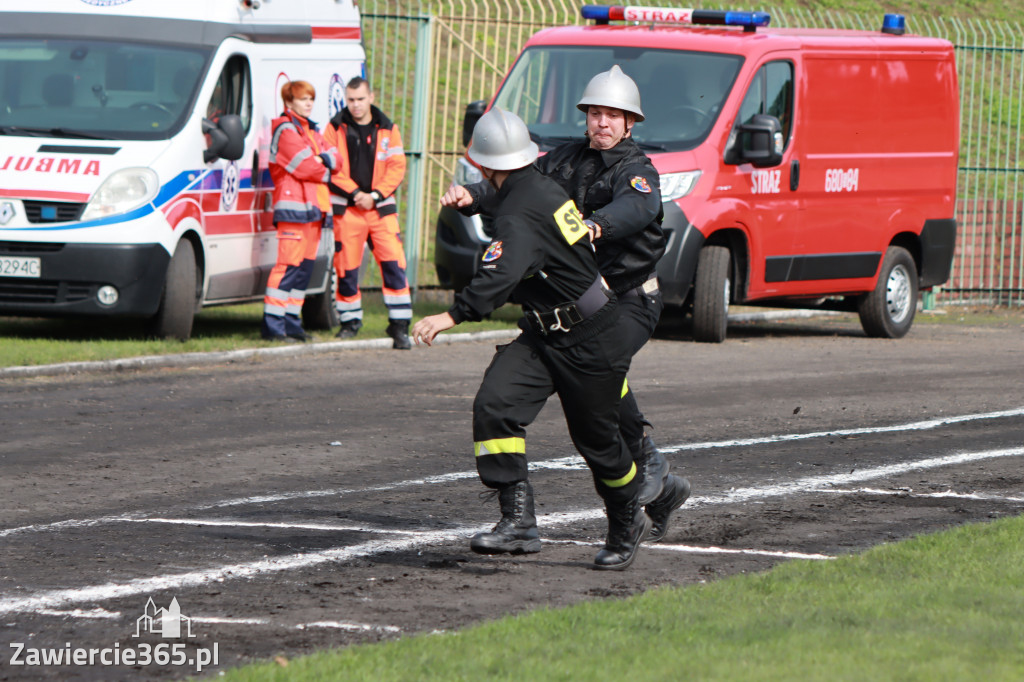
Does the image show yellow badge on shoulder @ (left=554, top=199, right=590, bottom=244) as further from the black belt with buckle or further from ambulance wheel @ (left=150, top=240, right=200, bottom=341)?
ambulance wheel @ (left=150, top=240, right=200, bottom=341)

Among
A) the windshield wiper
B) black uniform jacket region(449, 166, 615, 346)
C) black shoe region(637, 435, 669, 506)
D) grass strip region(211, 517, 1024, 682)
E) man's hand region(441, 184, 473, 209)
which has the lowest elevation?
grass strip region(211, 517, 1024, 682)

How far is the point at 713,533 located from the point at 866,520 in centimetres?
71

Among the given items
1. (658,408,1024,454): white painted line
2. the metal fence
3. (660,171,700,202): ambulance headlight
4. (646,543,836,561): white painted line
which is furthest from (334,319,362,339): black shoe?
(646,543,836,561): white painted line

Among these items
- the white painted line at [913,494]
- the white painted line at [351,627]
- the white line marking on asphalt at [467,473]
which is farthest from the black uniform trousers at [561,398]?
the white painted line at [913,494]

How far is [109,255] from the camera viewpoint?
12648 millimetres

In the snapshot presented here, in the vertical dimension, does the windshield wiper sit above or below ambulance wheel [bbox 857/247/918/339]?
above

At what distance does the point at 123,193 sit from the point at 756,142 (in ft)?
17.5

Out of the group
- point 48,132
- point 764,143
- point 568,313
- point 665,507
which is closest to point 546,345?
point 568,313

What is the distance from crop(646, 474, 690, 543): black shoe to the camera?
671cm

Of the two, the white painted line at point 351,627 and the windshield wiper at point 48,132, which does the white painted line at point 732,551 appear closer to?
the white painted line at point 351,627

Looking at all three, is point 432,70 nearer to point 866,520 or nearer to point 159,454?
point 159,454

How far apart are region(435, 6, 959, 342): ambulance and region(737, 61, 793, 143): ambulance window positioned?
0.5 inches

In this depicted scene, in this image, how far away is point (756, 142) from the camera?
14.5 m

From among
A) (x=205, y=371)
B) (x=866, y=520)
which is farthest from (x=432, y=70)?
(x=866, y=520)
